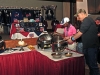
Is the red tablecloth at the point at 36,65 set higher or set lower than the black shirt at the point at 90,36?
lower

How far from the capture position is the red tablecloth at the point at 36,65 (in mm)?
2086

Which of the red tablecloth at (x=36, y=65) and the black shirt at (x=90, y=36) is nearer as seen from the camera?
the red tablecloth at (x=36, y=65)

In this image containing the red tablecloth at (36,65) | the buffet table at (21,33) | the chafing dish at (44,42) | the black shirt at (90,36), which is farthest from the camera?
the buffet table at (21,33)

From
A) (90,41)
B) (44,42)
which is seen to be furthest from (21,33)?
(90,41)

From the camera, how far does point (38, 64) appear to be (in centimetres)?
262

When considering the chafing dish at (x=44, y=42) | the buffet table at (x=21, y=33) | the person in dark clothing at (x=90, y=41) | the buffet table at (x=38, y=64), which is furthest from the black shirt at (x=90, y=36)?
the buffet table at (x=21, y=33)

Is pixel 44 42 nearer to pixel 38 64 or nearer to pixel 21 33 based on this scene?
pixel 38 64

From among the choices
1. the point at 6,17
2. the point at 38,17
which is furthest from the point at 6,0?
the point at 38,17

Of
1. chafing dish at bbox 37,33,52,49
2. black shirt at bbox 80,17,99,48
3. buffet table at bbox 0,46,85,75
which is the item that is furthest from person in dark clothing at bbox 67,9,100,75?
chafing dish at bbox 37,33,52,49

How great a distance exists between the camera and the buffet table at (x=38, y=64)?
2086mm

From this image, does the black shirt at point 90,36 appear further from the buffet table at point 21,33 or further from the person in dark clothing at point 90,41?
the buffet table at point 21,33

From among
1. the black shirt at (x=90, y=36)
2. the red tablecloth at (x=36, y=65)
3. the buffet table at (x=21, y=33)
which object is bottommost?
the red tablecloth at (x=36, y=65)

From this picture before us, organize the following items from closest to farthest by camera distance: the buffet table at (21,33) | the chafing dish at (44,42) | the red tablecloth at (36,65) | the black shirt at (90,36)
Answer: the red tablecloth at (36,65)
the black shirt at (90,36)
the chafing dish at (44,42)
the buffet table at (21,33)

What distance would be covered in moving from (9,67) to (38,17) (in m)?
5.26
